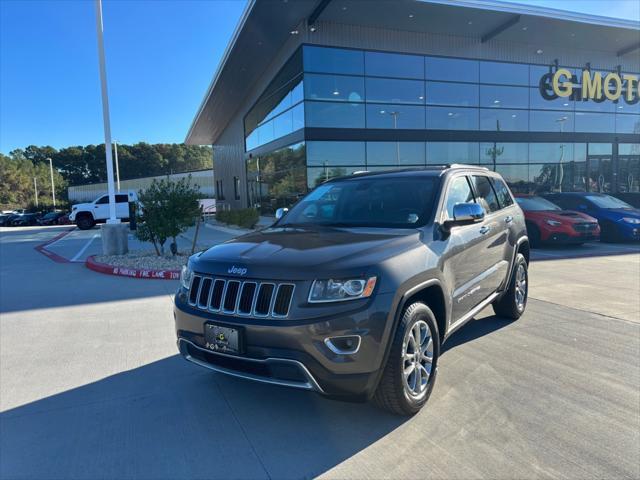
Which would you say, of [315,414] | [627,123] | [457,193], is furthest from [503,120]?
[315,414]

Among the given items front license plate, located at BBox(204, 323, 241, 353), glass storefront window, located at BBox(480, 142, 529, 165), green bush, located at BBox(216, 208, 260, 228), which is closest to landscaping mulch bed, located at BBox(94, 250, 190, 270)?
front license plate, located at BBox(204, 323, 241, 353)

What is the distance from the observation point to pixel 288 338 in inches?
108

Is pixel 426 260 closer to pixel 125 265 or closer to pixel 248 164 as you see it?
pixel 125 265

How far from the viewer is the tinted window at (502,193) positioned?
5477 millimetres

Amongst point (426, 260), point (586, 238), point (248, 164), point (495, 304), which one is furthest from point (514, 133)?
point (426, 260)

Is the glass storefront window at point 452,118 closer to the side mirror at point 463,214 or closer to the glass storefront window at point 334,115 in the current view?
the glass storefront window at point 334,115

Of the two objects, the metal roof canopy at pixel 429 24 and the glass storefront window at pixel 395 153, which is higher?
the metal roof canopy at pixel 429 24

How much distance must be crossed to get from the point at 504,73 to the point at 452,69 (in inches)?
122

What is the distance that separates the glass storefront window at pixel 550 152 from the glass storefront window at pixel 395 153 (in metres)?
6.68

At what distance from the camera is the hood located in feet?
9.37

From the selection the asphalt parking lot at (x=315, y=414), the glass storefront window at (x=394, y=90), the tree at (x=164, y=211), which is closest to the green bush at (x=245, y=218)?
the glass storefront window at (x=394, y=90)

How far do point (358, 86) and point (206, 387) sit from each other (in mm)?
17038

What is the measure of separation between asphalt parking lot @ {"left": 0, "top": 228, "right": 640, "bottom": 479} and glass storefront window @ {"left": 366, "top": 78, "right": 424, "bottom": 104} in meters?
15.3

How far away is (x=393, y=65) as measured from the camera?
763 inches
